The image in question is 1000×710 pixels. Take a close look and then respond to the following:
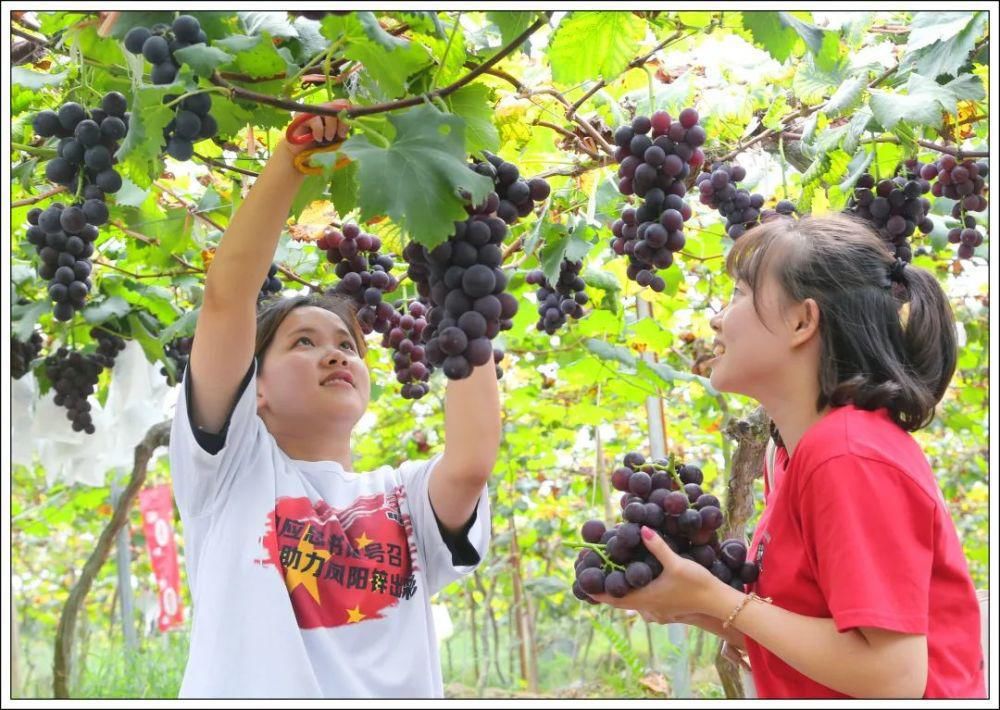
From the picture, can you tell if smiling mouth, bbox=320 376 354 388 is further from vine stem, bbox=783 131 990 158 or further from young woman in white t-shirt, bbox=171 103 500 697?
vine stem, bbox=783 131 990 158

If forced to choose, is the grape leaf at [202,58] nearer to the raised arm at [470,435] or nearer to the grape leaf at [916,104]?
the raised arm at [470,435]

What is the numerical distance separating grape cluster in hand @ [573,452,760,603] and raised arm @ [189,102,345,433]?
0.67 meters

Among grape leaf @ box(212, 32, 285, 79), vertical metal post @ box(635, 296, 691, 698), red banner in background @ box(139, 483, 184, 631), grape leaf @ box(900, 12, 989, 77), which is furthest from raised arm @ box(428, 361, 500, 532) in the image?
red banner in background @ box(139, 483, 184, 631)

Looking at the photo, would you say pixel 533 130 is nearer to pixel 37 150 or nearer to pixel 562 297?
pixel 562 297

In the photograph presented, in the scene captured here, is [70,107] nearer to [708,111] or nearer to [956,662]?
[708,111]

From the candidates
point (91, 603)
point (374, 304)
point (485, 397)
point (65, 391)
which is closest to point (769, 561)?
point (485, 397)

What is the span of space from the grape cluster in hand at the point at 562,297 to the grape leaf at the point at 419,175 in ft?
5.02

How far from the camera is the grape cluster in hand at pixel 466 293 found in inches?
52.5

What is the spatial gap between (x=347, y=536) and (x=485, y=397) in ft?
1.34

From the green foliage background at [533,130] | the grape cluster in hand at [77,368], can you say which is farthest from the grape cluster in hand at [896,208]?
the grape cluster in hand at [77,368]

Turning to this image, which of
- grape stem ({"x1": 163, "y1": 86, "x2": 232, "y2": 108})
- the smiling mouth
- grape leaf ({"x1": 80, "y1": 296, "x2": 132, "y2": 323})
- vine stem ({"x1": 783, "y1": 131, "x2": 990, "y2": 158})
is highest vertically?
vine stem ({"x1": 783, "y1": 131, "x2": 990, "y2": 158})

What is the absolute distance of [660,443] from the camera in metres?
3.93

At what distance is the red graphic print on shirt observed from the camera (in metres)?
1.91

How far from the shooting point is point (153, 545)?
7496mm
